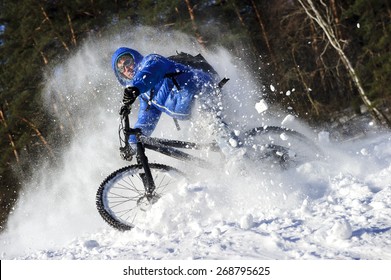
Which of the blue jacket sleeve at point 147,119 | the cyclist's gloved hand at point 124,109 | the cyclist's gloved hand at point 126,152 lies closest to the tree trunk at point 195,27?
the blue jacket sleeve at point 147,119

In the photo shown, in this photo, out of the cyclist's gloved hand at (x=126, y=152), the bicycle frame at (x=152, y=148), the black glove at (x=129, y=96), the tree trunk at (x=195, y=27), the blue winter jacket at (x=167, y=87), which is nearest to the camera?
the black glove at (x=129, y=96)

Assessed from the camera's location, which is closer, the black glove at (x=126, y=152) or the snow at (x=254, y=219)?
the snow at (x=254, y=219)

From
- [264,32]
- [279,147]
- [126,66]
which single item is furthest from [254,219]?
[264,32]

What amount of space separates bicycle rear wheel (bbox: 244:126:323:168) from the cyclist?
0.57m

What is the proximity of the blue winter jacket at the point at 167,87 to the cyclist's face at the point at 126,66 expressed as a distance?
1.9 inches

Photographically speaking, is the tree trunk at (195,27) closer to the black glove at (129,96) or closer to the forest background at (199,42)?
the forest background at (199,42)

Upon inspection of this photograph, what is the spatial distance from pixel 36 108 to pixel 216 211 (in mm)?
16688

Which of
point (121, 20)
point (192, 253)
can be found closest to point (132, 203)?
point (192, 253)

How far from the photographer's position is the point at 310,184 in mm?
4875

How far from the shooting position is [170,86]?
19.4 feet

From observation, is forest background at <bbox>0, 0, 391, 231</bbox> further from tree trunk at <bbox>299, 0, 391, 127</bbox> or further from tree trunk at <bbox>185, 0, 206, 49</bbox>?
tree trunk at <bbox>299, 0, 391, 127</bbox>

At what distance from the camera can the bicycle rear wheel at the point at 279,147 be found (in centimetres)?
546

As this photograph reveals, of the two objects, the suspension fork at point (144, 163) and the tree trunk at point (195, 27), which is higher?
the tree trunk at point (195, 27)

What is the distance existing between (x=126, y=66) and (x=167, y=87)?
1.91ft
